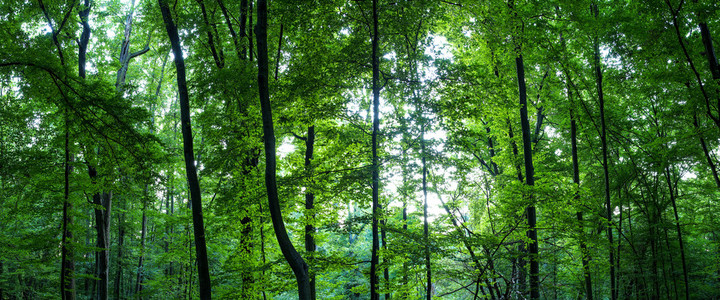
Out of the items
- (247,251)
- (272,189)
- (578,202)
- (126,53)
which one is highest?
(126,53)

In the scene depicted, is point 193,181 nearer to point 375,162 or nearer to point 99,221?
point 375,162

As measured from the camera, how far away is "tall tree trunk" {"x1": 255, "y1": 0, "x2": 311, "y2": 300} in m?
5.55

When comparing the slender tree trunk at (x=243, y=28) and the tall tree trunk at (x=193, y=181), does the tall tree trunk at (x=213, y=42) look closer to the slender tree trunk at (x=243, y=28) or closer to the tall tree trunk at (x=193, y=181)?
the slender tree trunk at (x=243, y=28)

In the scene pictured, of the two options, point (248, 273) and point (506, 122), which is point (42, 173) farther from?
point (506, 122)

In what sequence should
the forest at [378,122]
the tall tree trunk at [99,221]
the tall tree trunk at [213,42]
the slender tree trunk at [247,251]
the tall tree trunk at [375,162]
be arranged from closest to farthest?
the tall tree trunk at [375,162], the forest at [378,122], the slender tree trunk at [247,251], the tall tree trunk at [213,42], the tall tree trunk at [99,221]

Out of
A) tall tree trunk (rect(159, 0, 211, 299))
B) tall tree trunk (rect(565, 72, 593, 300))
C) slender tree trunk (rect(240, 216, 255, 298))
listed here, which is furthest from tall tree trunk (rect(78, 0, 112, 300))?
tall tree trunk (rect(565, 72, 593, 300))

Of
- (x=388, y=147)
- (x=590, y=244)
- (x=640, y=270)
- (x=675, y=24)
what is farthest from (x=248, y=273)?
(x=640, y=270)

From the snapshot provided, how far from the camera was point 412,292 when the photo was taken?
9797 mm

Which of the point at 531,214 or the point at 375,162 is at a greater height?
the point at 375,162

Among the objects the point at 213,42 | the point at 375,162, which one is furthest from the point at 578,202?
the point at 213,42

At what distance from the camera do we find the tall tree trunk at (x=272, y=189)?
18.2 ft

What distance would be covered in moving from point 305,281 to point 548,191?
15.2 feet

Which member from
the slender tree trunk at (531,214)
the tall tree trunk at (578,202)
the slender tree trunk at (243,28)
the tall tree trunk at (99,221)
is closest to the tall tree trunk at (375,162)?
the slender tree trunk at (531,214)

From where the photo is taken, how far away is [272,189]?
18.5 feet
